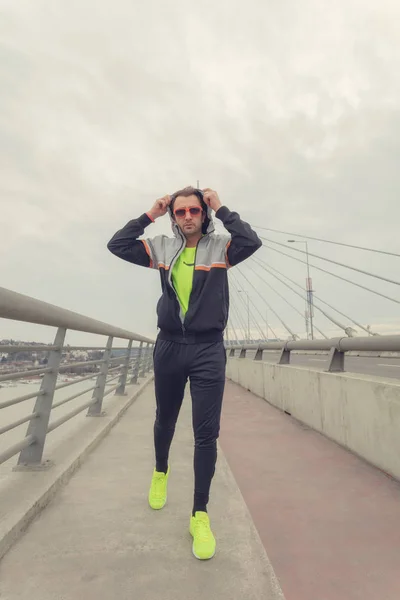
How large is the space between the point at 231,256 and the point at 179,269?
0.32m

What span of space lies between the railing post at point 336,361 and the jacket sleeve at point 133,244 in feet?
8.15

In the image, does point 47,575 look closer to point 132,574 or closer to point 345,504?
point 132,574

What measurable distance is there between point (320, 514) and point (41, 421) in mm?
1911

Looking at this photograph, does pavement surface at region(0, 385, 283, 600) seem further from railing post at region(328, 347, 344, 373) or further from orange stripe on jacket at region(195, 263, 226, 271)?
railing post at region(328, 347, 344, 373)

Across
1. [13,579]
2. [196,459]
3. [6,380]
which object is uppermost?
[6,380]

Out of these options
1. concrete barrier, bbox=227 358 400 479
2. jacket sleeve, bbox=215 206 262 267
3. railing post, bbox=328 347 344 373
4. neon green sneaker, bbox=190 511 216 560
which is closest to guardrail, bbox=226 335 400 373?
railing post, bbox=328 347 344 373

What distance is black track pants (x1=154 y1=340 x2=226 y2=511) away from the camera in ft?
6.48

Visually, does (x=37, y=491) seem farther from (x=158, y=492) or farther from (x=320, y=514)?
(x=320, y=514)

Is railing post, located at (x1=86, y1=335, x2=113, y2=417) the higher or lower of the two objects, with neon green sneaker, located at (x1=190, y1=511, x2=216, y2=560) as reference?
higher

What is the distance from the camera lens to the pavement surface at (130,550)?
1443 mm

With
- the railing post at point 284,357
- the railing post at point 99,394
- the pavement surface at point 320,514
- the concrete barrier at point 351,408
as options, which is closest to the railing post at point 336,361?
the concrete barrier at point 351,408

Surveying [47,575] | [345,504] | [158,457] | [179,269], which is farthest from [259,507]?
[179,269]

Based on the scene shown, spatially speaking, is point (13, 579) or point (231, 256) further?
point (231, 256)

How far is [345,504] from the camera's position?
237cm
